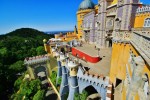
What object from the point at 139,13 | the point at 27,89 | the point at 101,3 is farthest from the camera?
the point at 101,3

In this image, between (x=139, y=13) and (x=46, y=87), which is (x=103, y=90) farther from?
(x=46, y=87)

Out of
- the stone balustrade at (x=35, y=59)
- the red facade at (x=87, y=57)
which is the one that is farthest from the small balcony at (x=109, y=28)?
the stone balustrade at (x=35, y=59)

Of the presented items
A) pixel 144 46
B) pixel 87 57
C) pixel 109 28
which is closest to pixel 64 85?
pixel 87 57

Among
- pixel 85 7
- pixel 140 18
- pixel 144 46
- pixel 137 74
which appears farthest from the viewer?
pixel 85 7

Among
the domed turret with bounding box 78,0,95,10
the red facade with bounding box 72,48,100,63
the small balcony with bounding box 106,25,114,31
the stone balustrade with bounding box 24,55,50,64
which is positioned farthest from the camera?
the domed turret with bounding box 78,0,95,10

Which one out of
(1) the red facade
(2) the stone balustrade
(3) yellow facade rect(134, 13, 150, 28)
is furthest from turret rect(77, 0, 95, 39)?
(3) yellow facade rect(134, 13, 150, 28)

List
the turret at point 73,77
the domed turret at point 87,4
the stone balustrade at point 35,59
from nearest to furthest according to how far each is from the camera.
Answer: the turret at point 73,77 → the stone balustrade at point 35,59 → the domed turret at point 87,4

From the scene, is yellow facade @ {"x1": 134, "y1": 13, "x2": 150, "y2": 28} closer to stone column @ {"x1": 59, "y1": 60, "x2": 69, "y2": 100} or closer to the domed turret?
stone column @ {"x1": 59, "y1": 60, "x2": 69, "y2": 100}

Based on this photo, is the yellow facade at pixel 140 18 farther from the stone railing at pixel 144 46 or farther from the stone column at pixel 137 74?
the stone column at pixel 137 74

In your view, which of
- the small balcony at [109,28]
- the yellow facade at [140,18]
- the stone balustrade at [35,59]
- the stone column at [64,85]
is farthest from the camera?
the stone balustrade at [35,59]

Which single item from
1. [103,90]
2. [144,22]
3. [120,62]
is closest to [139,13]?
[144,22]

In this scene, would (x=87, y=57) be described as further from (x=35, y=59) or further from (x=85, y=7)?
(x=85, y=7)
